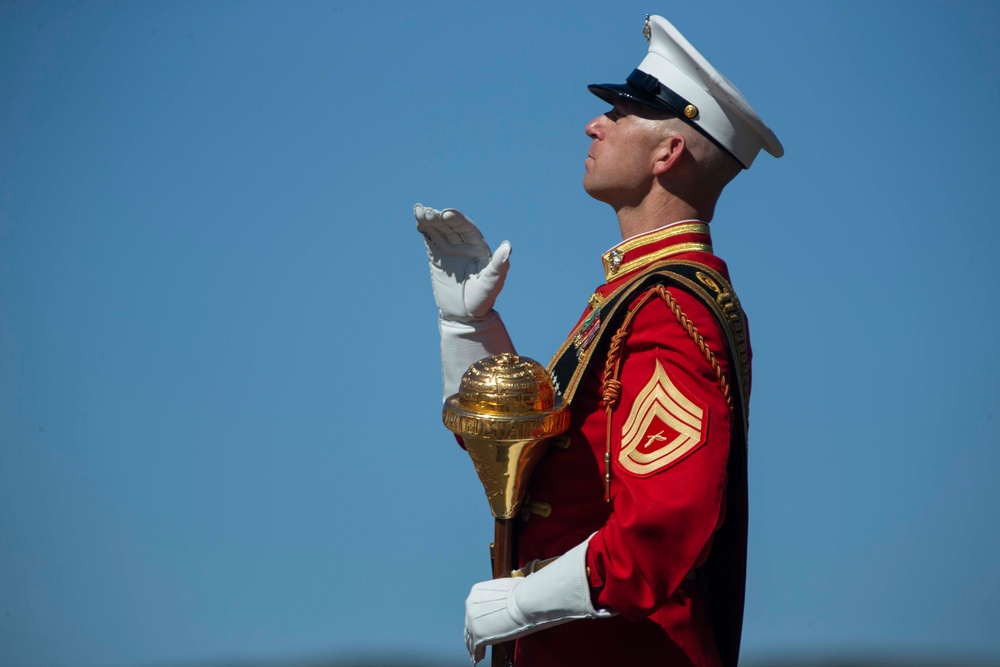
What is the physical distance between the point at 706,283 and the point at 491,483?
1.74 feet

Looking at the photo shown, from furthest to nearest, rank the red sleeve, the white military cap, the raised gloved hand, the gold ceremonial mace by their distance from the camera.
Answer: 1. the raised gloved hand
2. the white military cap
3. the gold ceremonial mace
4. the red sleeve

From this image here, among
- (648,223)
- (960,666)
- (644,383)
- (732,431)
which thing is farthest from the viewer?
(960,666)

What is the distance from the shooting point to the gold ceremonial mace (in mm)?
1944

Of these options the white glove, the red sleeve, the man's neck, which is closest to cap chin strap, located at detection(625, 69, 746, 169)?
the man's neck

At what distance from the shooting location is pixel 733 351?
6.44 ft

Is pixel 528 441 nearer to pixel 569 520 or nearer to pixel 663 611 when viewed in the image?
pixel 569 520

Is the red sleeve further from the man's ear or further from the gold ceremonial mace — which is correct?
the man's ear

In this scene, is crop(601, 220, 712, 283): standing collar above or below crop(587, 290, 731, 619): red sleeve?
above

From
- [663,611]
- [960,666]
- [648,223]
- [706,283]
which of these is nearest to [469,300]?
[648,223]

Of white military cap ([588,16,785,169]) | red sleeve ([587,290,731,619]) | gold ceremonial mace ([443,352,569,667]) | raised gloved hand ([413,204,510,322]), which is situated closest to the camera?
red sleeve ([587,290,731,619])

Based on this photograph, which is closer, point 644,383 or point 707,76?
point 644,383


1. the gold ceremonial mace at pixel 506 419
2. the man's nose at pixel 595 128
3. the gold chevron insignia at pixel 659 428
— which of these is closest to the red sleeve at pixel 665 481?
the gold chevron insignia at pixel 659 428

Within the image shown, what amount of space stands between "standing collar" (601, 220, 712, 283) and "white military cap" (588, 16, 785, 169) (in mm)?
167

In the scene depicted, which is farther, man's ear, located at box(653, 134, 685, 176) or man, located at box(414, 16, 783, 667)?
man's ear, located at box(653, 134, 685, 176)
